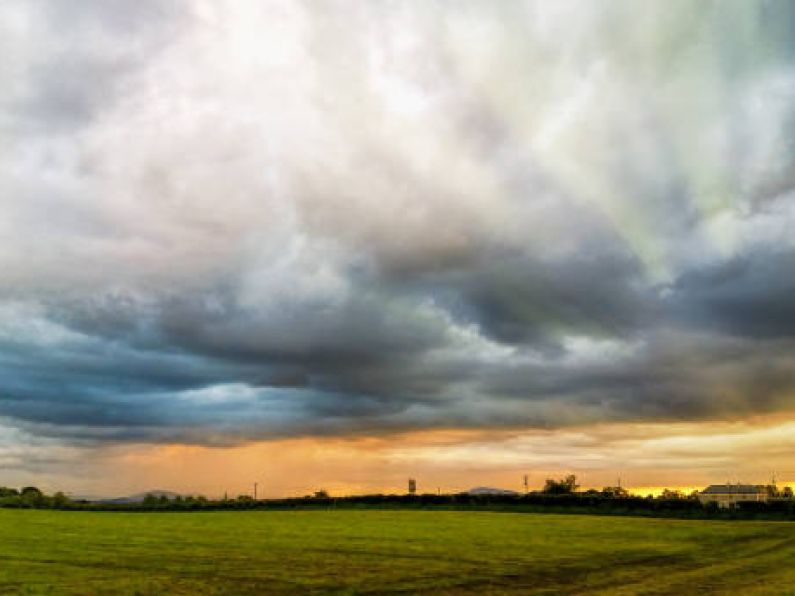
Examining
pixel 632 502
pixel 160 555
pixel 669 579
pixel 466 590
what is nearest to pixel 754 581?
pixel 669 579

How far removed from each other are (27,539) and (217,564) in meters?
29.0

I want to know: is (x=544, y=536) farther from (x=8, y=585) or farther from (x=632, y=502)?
(x=632, y=502)

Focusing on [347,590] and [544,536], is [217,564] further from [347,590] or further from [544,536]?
[544,536]

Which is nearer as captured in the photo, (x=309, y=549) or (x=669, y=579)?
(x=669, y=579)

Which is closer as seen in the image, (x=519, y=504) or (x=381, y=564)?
(x=381, y=564)

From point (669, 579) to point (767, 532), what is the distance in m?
62.7

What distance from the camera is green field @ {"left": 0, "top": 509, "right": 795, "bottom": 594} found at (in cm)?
3525

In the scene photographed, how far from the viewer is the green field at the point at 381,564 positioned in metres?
35.2

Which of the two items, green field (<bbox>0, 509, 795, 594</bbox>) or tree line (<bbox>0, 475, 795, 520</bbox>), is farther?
tree line (<bbox>0, 475, 795, 520</bbox>)

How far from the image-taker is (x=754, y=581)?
4025cm

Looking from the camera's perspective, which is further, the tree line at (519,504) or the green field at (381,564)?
the tree line at (519,504)

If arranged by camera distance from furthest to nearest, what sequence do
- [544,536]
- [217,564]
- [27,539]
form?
[544,536] < [27,539] < [217,564]

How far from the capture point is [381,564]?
4509cm

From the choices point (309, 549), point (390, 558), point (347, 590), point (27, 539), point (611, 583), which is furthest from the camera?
point (27, 539)
